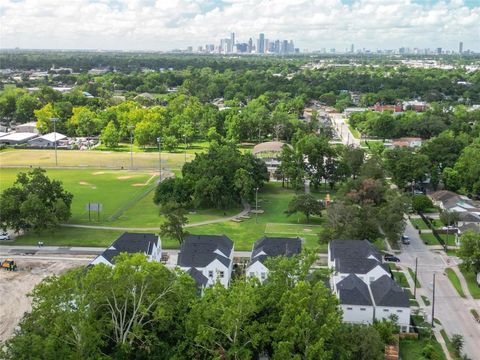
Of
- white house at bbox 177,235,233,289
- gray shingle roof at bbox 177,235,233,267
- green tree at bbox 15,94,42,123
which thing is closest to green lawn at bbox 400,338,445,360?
white house at bbox 177,235,233,289

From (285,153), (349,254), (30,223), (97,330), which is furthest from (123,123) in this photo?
(97,330)

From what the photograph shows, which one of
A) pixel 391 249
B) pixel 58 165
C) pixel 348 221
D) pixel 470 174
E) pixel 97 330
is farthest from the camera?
Answer: pixel 58 165

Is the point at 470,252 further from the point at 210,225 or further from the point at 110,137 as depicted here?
the point at 110,137

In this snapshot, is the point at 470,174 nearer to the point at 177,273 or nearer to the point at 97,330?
the point at 177,273

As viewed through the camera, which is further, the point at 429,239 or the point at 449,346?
the point at 429,239

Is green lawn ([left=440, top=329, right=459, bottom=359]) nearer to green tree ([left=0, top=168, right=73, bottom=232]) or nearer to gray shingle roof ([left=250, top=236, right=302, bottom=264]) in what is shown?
gray shingle roof ([left=250, top=236, right=302, bottom=264])

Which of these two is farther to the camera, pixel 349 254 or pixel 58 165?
pixel 58 165

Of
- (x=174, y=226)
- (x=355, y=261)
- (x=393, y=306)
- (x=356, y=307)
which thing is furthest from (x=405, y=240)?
(x=174, y=226)
